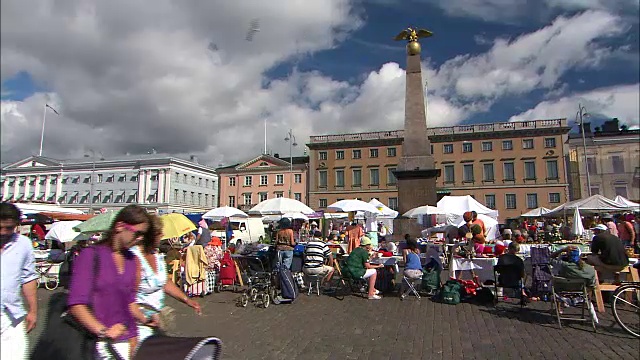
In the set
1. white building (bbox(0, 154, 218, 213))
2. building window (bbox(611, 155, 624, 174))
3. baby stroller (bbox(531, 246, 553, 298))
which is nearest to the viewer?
baby stroller (bbox(531, 246, 553, 298))

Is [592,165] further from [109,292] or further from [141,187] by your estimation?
[141,187]

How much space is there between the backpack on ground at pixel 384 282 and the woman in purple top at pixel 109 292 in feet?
Answer: 25.1

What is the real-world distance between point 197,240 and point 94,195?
2994 inches

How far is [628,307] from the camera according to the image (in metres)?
6.16

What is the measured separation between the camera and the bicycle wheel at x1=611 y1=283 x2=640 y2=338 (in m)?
5.98

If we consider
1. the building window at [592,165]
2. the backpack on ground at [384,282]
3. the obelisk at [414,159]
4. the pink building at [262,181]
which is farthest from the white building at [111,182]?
the backpack on ground at [384,282]

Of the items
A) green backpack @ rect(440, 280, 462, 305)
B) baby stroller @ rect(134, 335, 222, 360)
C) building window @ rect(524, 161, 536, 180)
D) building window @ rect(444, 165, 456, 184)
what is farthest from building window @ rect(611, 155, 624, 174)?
baby stroller @ rect(134, 335, 222, 360)

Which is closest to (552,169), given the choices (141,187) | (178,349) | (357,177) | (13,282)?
(357,177)

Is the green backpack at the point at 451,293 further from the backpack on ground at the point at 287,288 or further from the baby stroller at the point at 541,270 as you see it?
the backpack on ground at the point at 287,288

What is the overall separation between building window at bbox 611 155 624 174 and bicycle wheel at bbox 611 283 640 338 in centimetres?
5734

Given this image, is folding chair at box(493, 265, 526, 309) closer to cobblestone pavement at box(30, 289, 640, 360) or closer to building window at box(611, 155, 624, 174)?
cobblestone pavement at box(30, 289, 640, 360)

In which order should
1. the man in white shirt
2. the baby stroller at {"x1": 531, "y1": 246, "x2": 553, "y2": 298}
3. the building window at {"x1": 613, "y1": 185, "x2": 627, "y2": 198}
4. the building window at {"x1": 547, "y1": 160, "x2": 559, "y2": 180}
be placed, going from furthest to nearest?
the building window at {"x1": 547, "y1": 160, "x2": 559, "y2": 180}, the building window at {"x1": 613, "y1": 185, "x2": 627, "y2": 198}, the baby stroller at {"x1": 531, "y1": 246, "x2": 553, "y2": 298}, the man in white shirt

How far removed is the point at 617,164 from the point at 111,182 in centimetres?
7938

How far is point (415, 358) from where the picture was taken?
16.4ft
